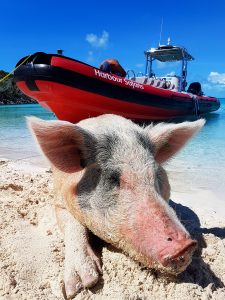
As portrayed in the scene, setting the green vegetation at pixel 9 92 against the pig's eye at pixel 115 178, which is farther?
the green vegetation at pixel 9 92

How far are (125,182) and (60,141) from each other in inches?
25.0

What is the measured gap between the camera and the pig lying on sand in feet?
7.32

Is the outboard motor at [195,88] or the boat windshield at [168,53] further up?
the boat windshield at [168,53]

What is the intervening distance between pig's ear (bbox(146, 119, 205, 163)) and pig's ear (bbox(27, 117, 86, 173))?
660 mm

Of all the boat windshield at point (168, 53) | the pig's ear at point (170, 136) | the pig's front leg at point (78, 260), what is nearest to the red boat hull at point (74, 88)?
the pig's ear at point (170, 136)

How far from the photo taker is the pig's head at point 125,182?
2209mm

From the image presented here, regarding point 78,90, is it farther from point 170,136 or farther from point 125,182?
point 125,182

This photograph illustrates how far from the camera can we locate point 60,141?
9.50 feet

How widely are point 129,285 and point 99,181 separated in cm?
80

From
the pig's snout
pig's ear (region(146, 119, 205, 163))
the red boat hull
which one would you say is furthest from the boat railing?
the pig's snout

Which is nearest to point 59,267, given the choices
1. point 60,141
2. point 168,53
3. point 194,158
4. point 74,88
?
point 60,141

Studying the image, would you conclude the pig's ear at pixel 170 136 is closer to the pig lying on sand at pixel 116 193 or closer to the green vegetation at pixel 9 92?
the pig lying on sand at pixel 116 193

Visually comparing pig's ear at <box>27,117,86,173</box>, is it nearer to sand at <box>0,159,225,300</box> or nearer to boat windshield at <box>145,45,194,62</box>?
sand at <box>0,159,225,300</box>

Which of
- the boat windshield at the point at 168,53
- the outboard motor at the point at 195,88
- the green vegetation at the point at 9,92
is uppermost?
the boat windshield at the point at 168,53
